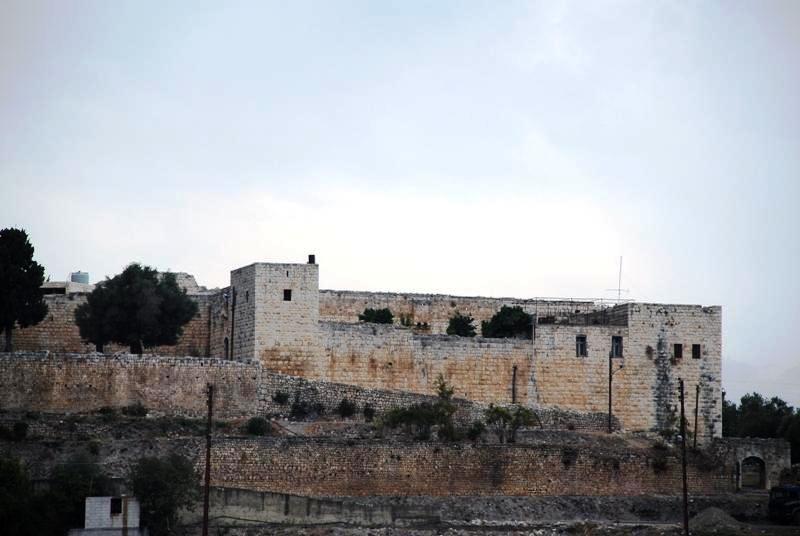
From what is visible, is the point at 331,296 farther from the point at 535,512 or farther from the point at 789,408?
the point at 789,408

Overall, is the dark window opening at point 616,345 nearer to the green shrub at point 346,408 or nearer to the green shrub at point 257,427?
the green shrub at point 346,408

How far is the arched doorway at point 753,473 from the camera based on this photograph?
5653 cm

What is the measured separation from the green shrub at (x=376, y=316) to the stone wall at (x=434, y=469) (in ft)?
30.4

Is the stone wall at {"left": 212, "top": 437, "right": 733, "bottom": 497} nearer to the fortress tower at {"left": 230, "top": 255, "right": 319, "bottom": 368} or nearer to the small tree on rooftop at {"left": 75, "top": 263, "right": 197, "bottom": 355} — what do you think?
the fortress tower at {"left": 230, "top": 255, "right": 319, "bottom": 368}

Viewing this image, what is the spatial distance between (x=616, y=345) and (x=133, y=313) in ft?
52.1

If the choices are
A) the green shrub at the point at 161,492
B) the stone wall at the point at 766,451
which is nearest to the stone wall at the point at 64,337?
the green shrub at the point at 161,492

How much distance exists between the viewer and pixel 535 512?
49.0 meters

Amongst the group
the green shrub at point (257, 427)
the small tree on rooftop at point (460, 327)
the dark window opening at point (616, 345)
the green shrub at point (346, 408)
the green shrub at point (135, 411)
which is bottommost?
the green shrub at point (257, 427)

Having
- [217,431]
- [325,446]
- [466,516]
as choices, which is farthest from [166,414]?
[466,516]

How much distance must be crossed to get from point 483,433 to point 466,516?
5064 mm

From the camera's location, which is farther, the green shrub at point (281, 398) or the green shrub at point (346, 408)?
the green shrub at point (346, 408)

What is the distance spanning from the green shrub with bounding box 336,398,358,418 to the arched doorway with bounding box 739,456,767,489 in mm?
12475

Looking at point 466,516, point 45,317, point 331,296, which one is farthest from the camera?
point 331,296

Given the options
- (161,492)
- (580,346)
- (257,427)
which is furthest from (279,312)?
(161,492)
